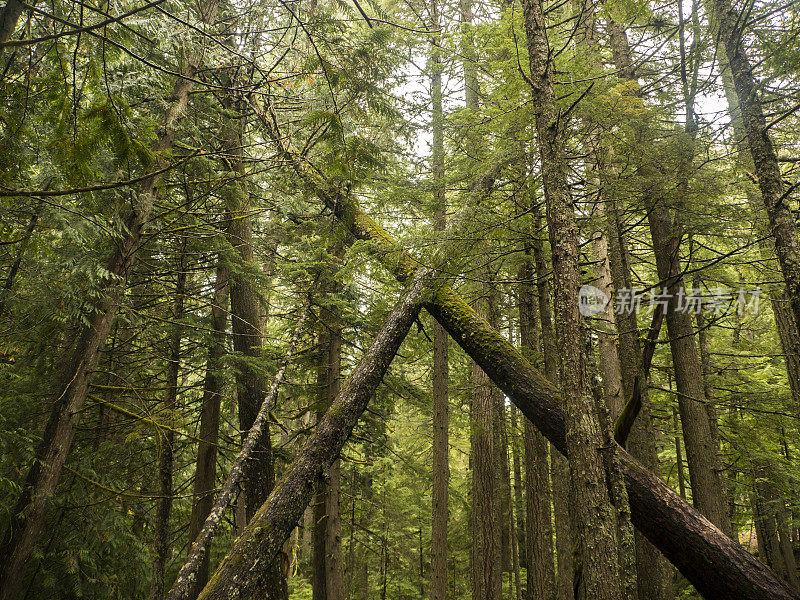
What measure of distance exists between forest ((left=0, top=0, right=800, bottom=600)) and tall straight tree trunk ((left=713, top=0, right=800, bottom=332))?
0.03m

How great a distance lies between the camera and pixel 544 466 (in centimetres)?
816

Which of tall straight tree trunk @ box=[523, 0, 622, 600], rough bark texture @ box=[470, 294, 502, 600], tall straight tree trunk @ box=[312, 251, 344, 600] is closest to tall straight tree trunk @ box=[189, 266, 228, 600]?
tall straight tree trunk @ box=[312, 251, 344, 600]

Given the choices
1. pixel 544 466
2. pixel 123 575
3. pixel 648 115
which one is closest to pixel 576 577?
pixel 544 466

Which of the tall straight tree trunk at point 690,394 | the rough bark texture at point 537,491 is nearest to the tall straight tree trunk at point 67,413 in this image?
the rough bark texture at point 537,491

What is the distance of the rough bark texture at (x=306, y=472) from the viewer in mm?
3926

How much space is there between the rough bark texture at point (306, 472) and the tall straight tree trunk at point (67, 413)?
2.32 m

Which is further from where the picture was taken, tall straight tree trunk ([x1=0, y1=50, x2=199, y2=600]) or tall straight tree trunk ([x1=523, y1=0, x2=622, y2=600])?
tall straight tree trunk ([x1=0, y1=50, x2=199, y2=600])

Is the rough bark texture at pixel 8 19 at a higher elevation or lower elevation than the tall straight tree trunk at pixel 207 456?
higher

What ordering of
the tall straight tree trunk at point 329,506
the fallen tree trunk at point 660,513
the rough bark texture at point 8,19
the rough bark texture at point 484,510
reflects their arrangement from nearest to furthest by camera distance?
the rough bark texture at point 8,19 < the fallen tree trunk at point 660,513 < the rough bark texture at point 484,510 < the tall straight tree trunk at point 329,506

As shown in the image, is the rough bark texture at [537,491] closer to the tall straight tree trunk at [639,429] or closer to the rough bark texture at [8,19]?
the tall straight tree trunk at [639,429]

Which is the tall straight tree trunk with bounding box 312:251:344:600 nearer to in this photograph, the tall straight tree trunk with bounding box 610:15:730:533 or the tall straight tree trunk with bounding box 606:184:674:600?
the tall straight tree trunk with bounding box 606:184:674:600

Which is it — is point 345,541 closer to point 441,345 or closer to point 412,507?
point 412,507

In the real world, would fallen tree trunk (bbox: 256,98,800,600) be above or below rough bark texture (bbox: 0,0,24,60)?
Result: below

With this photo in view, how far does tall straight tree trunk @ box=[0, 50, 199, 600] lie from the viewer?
4.33 m
